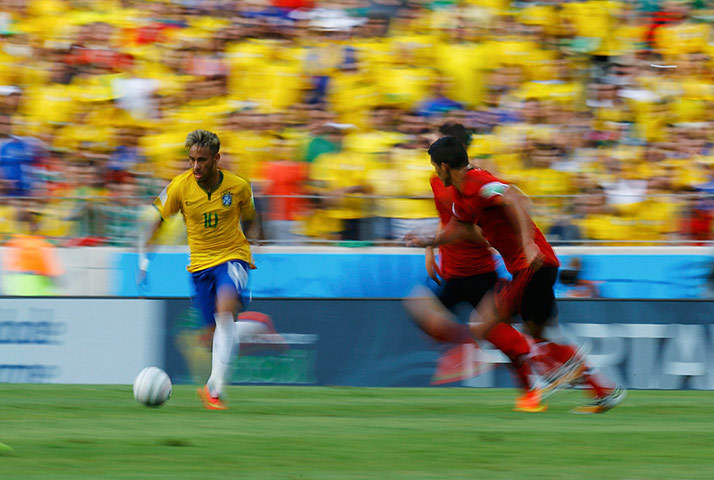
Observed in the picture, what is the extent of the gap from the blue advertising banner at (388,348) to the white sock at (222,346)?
2928 millimetres

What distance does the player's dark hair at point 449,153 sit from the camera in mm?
6945

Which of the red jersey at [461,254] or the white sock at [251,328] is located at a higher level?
the red jersey at [461,254]

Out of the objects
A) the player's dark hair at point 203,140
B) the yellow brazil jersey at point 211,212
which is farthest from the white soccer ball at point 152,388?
the player's dark hair at point 203,140

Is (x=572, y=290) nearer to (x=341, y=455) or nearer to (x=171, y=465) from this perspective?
(x=341, y=455)

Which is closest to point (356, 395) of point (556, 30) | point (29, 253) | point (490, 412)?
point (490, 412)

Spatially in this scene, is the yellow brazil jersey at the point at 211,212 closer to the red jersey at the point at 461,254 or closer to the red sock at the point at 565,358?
the red jersey at the point at 461,254

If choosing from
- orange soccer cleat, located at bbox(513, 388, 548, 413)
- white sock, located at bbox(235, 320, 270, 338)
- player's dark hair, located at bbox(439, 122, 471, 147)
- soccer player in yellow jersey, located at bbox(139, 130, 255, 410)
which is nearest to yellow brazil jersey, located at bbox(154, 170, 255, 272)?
soccer player in yellow jersey, located at bbox(139, 130, 255, 410)

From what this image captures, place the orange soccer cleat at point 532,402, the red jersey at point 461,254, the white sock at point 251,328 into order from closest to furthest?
1. the orange soccer cleat at point 532,402
2. the red jersey at point 461,254
3. the white sock at point 251,328

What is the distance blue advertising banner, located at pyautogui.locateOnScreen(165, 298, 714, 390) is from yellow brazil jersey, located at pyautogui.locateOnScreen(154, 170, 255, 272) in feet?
9.42

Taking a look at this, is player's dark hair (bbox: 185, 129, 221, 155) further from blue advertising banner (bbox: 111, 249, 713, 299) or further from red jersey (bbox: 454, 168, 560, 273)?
blue advertising banner (bbox: 111, 249, 713, 299)

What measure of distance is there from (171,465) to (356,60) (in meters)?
8.41

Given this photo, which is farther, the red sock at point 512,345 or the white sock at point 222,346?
the white sock at point 222,346

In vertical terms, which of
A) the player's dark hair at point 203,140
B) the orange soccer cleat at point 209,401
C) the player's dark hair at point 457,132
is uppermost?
the player's dark hair at point 457,132

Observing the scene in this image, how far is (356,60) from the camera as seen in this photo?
12922 millimetres
